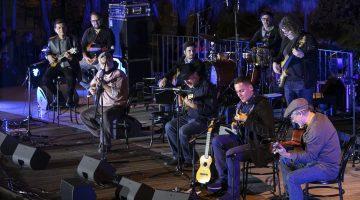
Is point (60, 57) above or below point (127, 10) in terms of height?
below

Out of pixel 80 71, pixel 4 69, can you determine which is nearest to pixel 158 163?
pixel 80 71

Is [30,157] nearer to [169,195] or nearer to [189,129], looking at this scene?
[189,129]

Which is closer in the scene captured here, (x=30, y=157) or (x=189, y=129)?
(x=30, y=157)

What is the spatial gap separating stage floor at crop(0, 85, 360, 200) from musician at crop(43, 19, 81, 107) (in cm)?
57

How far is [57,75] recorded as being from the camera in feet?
47.6

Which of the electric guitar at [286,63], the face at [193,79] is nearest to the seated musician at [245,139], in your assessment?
the face at [193,79]

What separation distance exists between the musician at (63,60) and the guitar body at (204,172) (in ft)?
17.7

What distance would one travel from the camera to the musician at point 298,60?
1096 centimetres

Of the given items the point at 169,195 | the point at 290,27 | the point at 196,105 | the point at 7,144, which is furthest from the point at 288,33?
the point at 169,195

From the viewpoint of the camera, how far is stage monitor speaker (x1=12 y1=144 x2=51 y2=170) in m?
9.91

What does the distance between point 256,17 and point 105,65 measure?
1204 centimetres

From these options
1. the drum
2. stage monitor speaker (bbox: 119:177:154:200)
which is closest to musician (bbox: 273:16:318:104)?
the drum

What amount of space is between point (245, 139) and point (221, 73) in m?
3.34

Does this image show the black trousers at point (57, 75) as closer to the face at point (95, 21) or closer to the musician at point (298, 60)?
the face at point (95, 21)
